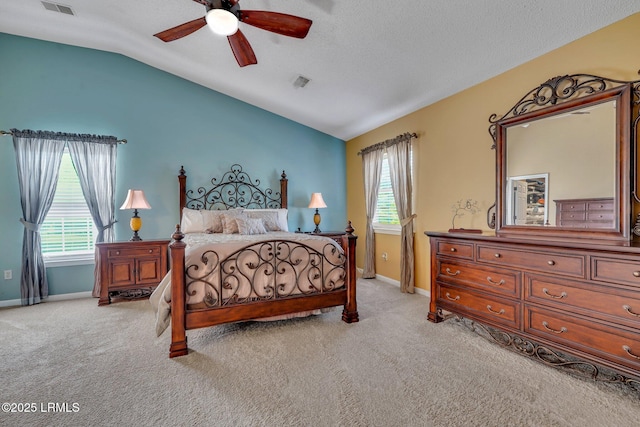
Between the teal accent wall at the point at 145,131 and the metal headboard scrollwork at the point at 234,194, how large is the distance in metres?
0.13

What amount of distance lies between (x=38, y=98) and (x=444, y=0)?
16.7 feet

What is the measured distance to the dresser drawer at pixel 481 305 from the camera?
7.73 feet

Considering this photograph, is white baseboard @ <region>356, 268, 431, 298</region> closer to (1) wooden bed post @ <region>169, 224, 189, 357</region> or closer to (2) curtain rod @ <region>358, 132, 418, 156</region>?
(2) curtain rod @ <region>358, 132, 418, 156</region>

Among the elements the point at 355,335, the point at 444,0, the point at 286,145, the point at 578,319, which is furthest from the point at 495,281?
the point at 286,145

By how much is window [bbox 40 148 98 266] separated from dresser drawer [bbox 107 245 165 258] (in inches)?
25.1

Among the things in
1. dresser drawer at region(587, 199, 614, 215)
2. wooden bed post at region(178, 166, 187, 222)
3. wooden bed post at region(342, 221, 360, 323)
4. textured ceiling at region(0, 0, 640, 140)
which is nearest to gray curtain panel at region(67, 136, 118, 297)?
wooden bed post at region(178, 166, 187, 222)

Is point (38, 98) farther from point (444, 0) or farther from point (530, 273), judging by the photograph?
point (530, 273)

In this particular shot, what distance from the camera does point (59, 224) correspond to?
4020mm

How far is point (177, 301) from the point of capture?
2361mm

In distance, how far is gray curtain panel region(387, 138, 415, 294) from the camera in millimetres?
4117

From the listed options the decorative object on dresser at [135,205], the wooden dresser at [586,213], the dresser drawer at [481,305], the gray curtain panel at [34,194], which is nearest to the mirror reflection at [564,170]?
the wooden dresser at [586,213]

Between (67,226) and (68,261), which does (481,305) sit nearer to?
(68,261)

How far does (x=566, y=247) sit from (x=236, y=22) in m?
2.86

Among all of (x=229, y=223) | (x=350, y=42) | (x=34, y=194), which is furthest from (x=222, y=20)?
(x=34, y=194)
